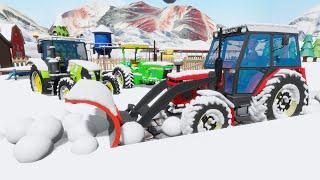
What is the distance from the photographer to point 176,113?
4.42 metres

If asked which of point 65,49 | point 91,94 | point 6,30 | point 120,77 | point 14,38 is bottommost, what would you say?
point 120,77

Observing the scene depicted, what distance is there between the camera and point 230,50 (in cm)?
476

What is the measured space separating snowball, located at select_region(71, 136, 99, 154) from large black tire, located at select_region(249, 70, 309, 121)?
8.83ft

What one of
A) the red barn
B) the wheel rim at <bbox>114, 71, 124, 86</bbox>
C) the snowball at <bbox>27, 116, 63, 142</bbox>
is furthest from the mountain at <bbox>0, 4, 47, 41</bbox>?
the snowball at <bbox>27, 116, 63, 142</bbox>

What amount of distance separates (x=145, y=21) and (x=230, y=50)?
163 feet

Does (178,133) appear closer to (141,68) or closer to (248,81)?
(248,81)

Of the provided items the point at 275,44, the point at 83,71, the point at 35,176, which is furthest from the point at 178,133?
the point at 83,71

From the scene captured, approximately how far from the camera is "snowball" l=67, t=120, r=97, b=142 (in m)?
3.63

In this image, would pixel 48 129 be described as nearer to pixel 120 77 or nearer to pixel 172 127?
pixel 172 127

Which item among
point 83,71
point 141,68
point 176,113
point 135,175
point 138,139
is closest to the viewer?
point 135,175

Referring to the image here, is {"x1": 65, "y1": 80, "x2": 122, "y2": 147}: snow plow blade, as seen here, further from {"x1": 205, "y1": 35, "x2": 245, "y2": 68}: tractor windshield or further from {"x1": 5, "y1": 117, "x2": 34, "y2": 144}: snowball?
{"x1": 205, "y1": 35, "x2": 245, "y2": 68}: tractor windshield

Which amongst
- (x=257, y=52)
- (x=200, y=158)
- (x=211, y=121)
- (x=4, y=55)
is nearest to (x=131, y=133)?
(x=200, y=158)

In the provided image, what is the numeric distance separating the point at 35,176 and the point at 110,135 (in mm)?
1360

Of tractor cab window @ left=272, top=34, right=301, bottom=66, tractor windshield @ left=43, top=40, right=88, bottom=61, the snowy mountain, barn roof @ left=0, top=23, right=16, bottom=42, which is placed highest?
the snowy mountain
